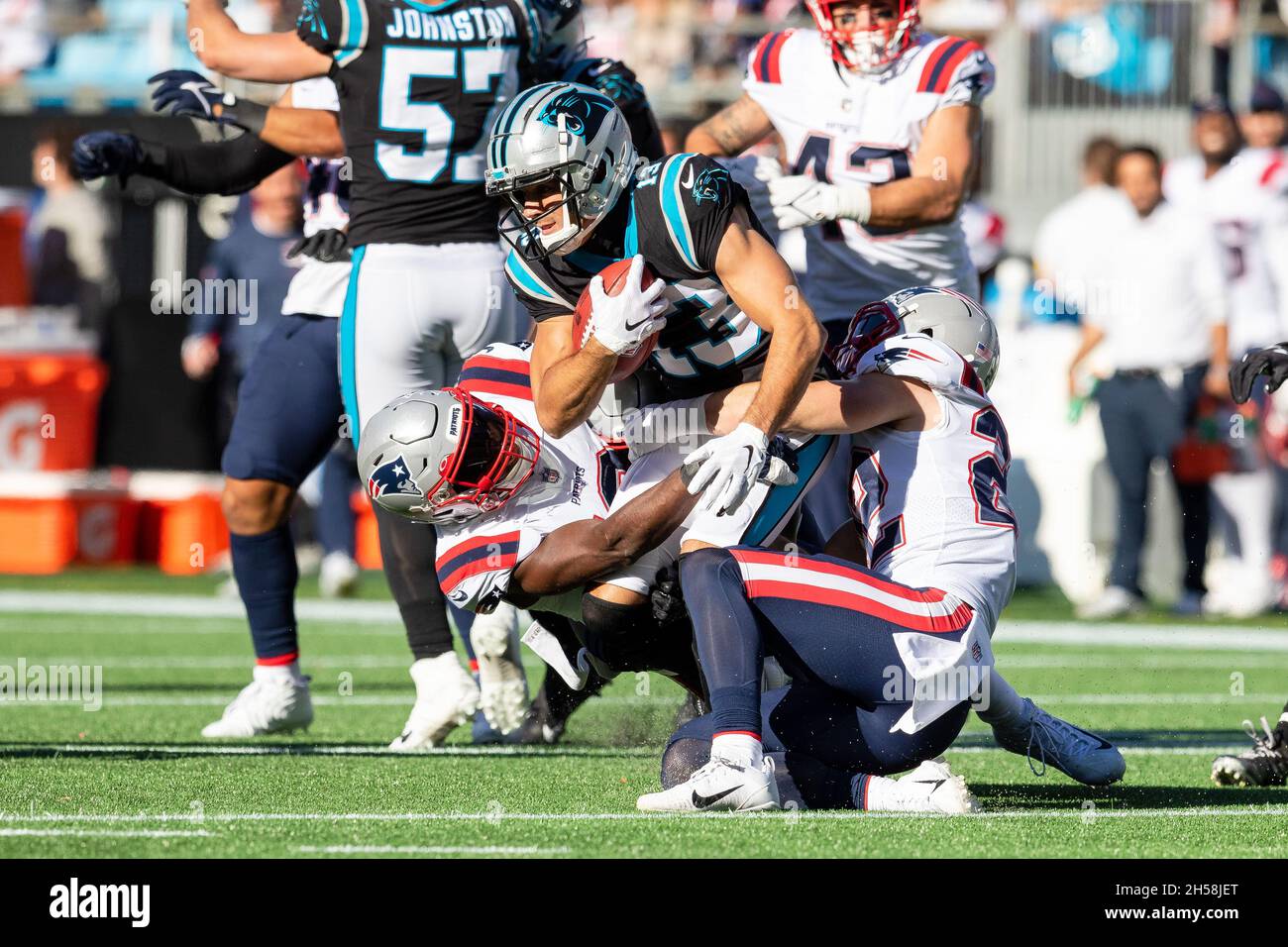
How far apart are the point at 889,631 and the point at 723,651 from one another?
0.33 m

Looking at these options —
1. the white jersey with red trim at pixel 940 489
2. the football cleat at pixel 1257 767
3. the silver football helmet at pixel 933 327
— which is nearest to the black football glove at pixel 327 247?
the silver football helmet at pixel 933 327

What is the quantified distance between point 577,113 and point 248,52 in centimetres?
164

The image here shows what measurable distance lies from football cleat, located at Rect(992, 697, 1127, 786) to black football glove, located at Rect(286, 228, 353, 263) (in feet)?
7.98

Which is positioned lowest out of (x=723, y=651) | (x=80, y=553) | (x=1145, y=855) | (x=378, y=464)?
(x=80, y=553)

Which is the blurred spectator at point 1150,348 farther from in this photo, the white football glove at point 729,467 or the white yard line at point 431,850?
the white yard line at point 431,850

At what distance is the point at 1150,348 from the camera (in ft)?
33.1

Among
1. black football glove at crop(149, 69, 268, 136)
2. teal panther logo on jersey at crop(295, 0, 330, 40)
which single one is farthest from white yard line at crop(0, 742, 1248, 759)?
teal panther logo on jersey at crop(295, 0, 330, 40)

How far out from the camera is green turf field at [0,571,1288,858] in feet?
12.3

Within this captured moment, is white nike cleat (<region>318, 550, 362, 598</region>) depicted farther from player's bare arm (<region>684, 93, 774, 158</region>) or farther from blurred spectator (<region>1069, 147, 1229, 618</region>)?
player's bare arm (<region>684, 93, 774, 158</region>)

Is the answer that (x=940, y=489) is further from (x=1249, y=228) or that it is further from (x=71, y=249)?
(x=71, y=249)

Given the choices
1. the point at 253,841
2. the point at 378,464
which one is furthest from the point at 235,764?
the point at 253,841

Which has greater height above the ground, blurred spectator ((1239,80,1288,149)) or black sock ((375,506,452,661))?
blurred spectator ((1239,80,1288,149))
